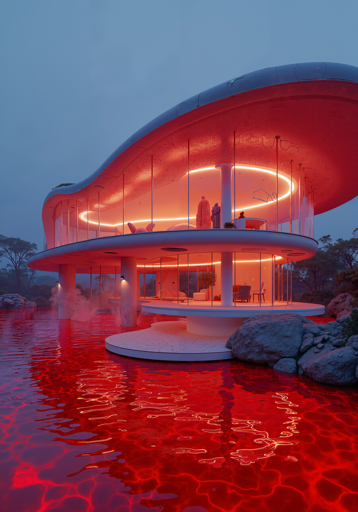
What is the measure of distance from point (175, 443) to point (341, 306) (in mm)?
21746

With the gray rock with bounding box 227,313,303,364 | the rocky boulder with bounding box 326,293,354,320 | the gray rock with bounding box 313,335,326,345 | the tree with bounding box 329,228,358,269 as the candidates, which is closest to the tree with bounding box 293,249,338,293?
the tree with bounding box 329,228,358,269

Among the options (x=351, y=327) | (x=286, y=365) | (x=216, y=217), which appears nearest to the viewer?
(x=351, y=327)

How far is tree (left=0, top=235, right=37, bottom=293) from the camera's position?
61.6 m

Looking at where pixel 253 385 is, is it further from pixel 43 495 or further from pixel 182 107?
pixel 182 107

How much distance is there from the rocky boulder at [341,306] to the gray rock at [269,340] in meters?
14.7

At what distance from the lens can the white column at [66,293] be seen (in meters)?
21.2

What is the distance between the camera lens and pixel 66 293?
21.4m

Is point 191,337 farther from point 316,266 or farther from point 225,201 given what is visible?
point 316,266

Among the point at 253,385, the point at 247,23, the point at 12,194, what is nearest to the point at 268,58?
the point at 247,23

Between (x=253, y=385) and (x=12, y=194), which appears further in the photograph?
(x=12, y=194)

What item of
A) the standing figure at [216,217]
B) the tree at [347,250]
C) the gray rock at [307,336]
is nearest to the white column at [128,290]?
the standing figure at [216,217]

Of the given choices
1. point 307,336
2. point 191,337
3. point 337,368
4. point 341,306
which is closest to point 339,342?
point 307,336

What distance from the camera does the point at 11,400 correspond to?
5.66 m

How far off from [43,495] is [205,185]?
1454cm
